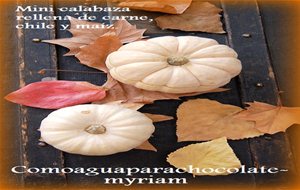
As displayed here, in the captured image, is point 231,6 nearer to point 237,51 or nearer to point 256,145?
point 237,51

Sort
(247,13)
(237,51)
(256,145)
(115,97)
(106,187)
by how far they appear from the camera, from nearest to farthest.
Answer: (106,187) < (256,145) < (115,97) < (237,51) < (247,13)

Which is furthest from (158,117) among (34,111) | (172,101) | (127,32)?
(127,32)

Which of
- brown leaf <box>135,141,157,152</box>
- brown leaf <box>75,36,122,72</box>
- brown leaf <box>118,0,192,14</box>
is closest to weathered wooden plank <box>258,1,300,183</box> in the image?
brown leaf <box>118,0,192,14</box>

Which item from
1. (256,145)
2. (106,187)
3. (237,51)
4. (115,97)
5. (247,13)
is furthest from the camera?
(247,13)

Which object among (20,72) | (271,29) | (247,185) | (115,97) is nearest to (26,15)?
(20,72)

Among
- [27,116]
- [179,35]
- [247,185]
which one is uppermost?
[179,35]
